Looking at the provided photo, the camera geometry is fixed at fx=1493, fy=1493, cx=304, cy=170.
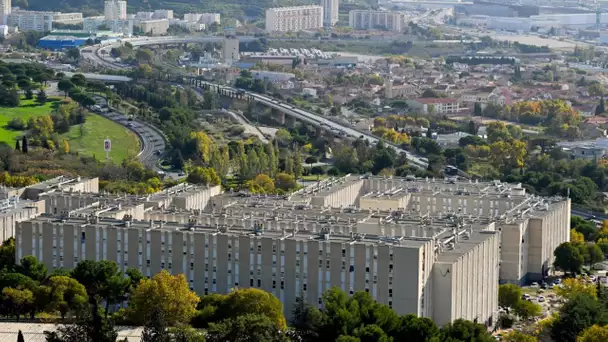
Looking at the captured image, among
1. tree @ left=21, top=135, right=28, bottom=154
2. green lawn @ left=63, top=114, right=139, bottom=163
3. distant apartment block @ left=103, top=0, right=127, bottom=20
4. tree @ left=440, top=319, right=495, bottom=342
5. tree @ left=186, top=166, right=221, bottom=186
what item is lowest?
green lawn @ left=63, top=114, right=139, bottom=163

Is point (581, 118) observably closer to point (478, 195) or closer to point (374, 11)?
point (478, 195)

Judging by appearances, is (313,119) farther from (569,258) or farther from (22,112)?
(569,258)

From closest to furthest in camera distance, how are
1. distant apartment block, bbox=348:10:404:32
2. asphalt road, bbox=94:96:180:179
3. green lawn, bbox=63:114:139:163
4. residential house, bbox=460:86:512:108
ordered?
asphalt road, bbox=94:96:180:179 → green lawn, bbox=63:114:139:163 → residential house, bbox=460:86:512:108 → distant apartment block, bbox=348:10:404:32

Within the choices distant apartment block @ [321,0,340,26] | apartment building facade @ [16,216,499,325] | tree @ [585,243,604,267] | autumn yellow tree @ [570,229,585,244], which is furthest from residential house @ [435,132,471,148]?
distant apartment block @ [321,0,340,26]

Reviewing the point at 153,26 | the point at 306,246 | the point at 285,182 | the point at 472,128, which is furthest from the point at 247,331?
the point at 153,26

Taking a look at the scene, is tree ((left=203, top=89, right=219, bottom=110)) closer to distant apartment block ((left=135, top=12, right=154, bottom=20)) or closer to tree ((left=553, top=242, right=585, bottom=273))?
tree ((left=553, top=242, right=585, bottom=273))

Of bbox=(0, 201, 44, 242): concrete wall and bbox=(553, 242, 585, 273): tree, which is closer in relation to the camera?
bbox=(0, 201, 44, 242): concrete wall

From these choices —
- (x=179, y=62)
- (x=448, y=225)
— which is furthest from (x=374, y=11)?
(x=448, y=225)
